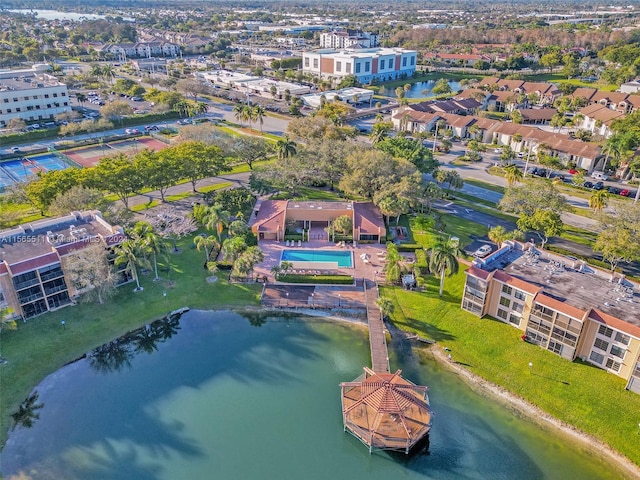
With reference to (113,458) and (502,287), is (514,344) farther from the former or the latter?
(113,458)

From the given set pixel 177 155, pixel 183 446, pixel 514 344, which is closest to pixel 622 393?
pixel 514 344

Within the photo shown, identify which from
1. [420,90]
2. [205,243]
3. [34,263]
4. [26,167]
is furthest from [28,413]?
[420,90]

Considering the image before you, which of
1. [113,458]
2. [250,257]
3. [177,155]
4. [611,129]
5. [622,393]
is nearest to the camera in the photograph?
[113,458]

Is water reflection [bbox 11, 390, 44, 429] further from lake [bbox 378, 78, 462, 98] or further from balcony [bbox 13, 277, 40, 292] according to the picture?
lake [bbox 378, 78, 462, 98]

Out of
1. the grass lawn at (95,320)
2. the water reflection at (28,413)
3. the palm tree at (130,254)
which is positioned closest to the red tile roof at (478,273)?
the grass lawn at (95,320)

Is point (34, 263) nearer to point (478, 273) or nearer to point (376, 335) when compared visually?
point (376, 335)

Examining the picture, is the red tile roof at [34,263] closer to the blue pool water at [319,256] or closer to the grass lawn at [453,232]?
the blue pool water at [319,256]

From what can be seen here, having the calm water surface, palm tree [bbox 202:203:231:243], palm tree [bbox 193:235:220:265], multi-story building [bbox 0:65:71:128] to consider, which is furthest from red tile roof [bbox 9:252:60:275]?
multi-story building [bbox 0:65:71:128]
